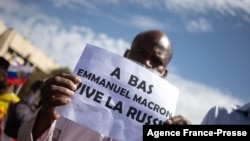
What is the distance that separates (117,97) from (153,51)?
0.57 m

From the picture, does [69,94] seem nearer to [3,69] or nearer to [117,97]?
[117,97]

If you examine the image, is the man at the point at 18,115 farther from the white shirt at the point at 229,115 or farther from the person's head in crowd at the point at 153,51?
the white shirt at the point at 229,115

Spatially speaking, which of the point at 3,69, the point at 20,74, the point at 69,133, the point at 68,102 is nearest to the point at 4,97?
the point at 3,69

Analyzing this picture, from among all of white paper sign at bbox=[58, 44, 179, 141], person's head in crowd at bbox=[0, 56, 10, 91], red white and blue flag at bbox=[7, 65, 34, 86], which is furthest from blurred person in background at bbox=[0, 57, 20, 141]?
white paper sign at bbox=[58, 44, 179, 141]

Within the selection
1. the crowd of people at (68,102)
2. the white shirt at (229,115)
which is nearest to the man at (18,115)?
the crowd of people at (68,102)

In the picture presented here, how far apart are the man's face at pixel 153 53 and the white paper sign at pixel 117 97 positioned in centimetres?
29

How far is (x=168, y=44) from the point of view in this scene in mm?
2539

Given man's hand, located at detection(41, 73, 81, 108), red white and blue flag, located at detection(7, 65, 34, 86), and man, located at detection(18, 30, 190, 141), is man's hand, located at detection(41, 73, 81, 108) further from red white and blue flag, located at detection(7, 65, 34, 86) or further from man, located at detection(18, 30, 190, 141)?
red white and blue flag, located at detection(7, 65, 34, 86)

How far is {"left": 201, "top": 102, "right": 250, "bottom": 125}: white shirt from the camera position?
2.57 m

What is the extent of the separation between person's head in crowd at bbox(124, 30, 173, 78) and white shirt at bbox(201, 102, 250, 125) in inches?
21.8

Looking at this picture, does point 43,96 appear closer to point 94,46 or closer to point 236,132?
point 94,46

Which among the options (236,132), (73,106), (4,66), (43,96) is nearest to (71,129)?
(73,106)

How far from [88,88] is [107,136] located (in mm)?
326

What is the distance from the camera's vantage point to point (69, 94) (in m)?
1.78
